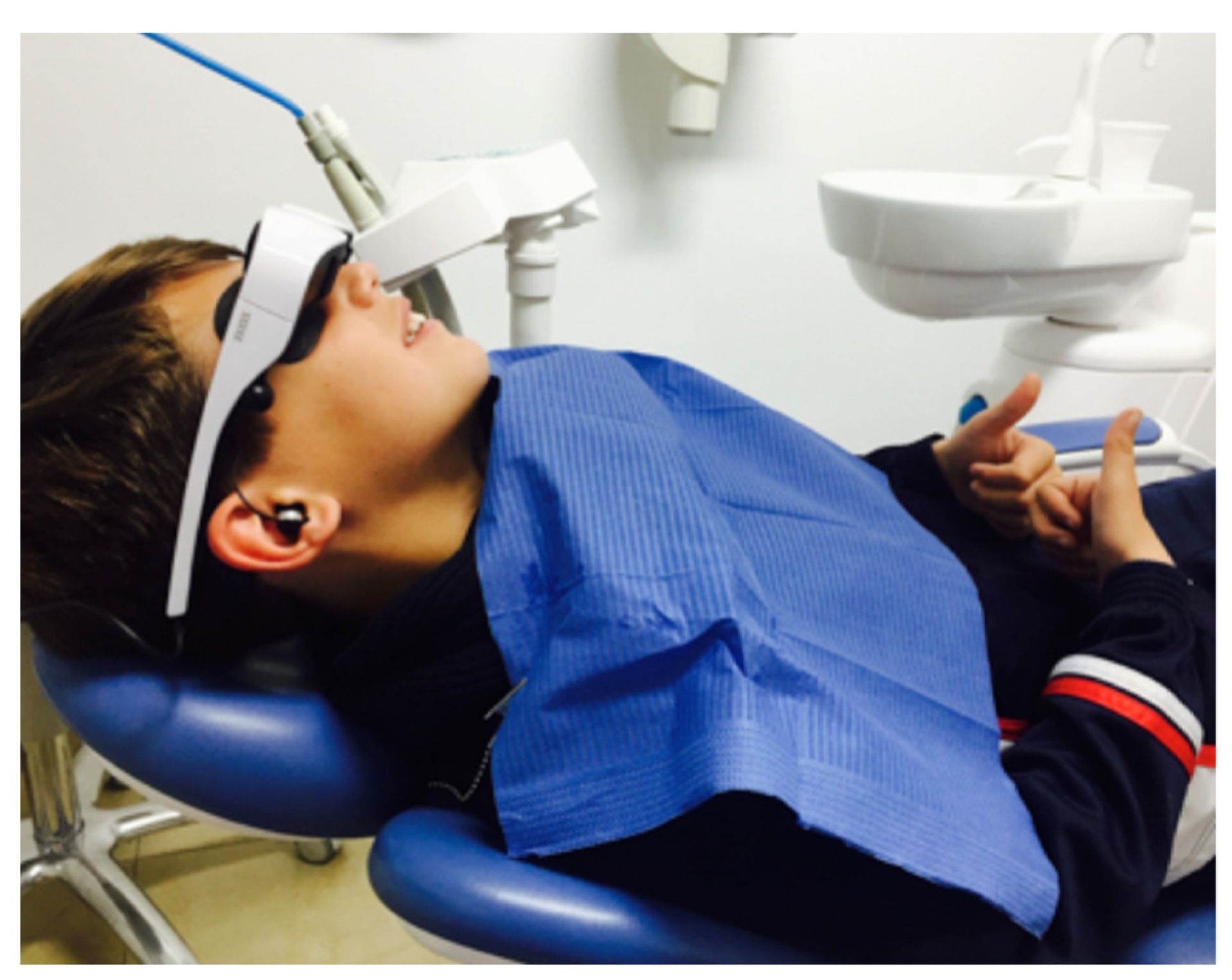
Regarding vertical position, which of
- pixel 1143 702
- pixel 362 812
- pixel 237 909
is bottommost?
pixel 237 909

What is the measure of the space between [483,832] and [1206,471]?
889mm

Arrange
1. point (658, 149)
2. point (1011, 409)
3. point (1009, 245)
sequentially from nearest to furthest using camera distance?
point (1011, 409), point (1009, 245), point (658, 149)

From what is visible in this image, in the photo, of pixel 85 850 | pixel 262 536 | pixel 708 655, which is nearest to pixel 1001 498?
pixel 708 655

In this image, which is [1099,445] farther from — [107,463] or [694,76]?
[107,463]

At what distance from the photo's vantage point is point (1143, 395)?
52.9 inches

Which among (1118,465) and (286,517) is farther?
(1118,465)

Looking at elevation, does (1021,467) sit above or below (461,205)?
below

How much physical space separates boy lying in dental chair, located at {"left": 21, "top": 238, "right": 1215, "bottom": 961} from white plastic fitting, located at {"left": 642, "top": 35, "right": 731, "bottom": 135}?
0.74m

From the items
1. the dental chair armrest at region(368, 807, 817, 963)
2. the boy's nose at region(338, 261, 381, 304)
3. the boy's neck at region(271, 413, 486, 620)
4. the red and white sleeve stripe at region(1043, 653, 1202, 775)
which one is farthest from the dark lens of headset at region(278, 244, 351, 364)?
the red and white sleeve stripe at region(1043, 653, 1202, 775)

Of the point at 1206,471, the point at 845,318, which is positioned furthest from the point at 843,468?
the point at 845,318

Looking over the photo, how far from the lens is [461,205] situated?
2.51 feet

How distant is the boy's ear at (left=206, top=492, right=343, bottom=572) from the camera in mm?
669

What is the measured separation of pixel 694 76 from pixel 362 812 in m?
1.11

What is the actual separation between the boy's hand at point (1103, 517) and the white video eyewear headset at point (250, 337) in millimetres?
699
